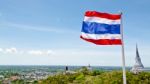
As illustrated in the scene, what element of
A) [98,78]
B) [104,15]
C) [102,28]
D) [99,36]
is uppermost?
[104,15]

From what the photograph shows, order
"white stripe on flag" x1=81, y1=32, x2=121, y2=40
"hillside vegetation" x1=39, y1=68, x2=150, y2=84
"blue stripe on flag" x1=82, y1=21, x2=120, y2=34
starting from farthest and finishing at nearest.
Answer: "hillside vegetation" x1=39, y1=68, x2=150, y2=84
"blue stripe on flag" x1=82, y1=21, x2=120, y2=34
"white stripe on flag" x1=81, y1=32, x2=121, y2=40

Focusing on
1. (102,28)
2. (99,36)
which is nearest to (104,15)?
(102,28)

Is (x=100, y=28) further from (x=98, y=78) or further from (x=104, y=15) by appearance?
(x=98, y=78)

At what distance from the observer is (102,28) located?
1435 centimetres

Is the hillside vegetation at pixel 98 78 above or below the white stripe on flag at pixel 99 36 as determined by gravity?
below

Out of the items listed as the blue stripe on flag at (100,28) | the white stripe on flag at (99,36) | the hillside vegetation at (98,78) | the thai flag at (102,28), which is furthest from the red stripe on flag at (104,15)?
the hillside vegetation at (98,78)

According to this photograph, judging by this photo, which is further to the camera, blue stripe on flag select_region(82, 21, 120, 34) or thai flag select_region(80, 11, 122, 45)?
blue stripe on flag select_region(82, 21, 120, 34)

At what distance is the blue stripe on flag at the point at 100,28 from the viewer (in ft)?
47.0

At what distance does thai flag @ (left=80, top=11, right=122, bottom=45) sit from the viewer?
1421 centimetres

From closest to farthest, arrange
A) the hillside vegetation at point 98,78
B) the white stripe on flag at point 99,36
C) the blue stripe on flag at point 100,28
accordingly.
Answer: the white stripe on flag at point 99,36, the blue stripe on flag at point 100,28, the hillside vegetation at point 98,78

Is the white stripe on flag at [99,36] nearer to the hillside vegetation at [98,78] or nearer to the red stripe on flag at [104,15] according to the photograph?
the red stripe on flag at [104,15]

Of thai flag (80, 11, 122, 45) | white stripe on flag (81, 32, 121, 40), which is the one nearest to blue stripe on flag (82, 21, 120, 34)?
thai flag (80, 11, 122, 45)

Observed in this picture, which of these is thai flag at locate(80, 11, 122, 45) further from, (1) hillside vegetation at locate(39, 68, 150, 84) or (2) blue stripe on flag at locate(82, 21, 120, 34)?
(1) hillside vegetation at locate(39, 68, 150, 84)

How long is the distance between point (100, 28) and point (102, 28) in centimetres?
8
